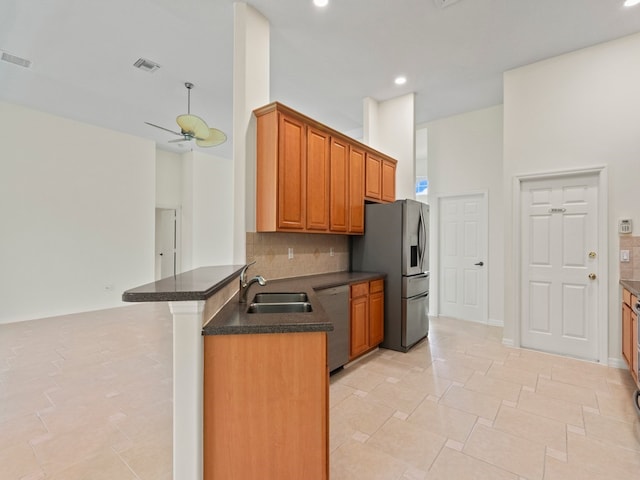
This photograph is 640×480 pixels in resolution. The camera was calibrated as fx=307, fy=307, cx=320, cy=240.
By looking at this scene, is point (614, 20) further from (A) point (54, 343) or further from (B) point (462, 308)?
(A) point (54, 343)

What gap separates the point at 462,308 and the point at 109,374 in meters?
5.02

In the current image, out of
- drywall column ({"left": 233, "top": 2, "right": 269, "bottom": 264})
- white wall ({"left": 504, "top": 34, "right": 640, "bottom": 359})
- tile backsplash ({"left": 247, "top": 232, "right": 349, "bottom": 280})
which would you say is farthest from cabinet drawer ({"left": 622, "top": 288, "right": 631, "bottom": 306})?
drywall column ({"left": 233, "top": 2, "right": 269, "bottom": 264})

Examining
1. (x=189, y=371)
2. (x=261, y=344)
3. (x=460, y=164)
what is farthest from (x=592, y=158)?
(x=189, y=371)

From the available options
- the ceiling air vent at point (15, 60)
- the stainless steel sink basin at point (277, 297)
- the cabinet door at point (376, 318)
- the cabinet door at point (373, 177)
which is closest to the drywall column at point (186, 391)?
the stainless steel sink basin at point (277, 297)

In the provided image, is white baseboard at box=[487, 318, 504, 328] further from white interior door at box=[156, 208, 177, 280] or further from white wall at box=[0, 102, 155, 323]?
white interior door at box=[156, 208, 177, 280]

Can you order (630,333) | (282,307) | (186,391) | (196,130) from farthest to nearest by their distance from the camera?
(196,130)
(630,333)
(282,307)
(186,391)

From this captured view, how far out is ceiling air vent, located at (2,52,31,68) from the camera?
3.57m

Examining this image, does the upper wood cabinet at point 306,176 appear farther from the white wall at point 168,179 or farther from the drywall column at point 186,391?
the white wall at point 168,179

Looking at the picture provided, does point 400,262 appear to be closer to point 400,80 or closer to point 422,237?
point 422,237

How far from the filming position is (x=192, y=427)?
1332 millimetres

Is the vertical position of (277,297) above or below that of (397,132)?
below

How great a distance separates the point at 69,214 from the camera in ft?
17.8

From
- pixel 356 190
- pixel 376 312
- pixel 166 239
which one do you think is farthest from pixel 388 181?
pixel 166 239

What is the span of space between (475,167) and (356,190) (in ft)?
8.08
